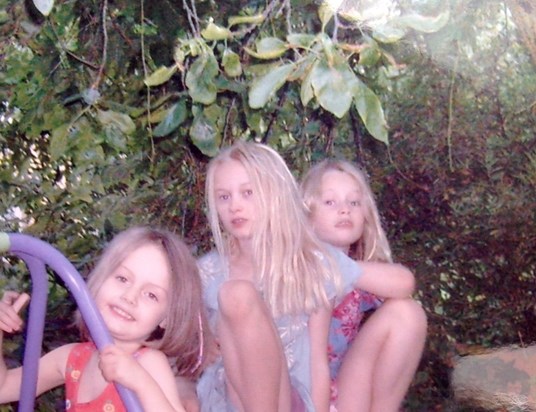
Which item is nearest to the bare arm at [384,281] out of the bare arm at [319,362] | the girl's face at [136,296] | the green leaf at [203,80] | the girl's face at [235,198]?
the bare arm at [319,362]

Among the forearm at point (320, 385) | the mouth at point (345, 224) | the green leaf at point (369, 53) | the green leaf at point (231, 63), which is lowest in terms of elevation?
the forearm at point (320, 385)

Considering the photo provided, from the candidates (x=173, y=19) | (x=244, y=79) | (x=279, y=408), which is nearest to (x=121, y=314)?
(x=279, y=408)

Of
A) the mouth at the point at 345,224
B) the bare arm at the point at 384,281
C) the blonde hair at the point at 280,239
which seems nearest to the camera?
the blonde hair at the point at 280,239

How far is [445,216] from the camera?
3.51 metres

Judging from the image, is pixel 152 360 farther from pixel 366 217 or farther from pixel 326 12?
pixel 366 217

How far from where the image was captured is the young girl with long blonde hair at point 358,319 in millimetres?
1979

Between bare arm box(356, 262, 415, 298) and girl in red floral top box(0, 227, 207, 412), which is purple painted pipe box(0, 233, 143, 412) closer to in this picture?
girl in red floral top box(0, 227, 207, 412)

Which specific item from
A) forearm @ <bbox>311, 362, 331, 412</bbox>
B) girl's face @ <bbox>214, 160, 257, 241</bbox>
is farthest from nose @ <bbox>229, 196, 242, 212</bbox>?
forearm @ <bbox>311, 362, 331, 412</bbox>

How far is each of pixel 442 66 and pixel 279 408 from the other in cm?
198

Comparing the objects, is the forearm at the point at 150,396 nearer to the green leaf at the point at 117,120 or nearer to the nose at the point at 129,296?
the nose at the point at 129,296

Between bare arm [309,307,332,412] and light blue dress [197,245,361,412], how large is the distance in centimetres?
1

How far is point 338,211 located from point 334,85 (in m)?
0.84

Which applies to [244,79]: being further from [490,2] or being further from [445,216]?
[445,216]

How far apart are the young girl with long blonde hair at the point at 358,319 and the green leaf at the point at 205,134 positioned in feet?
1.78
